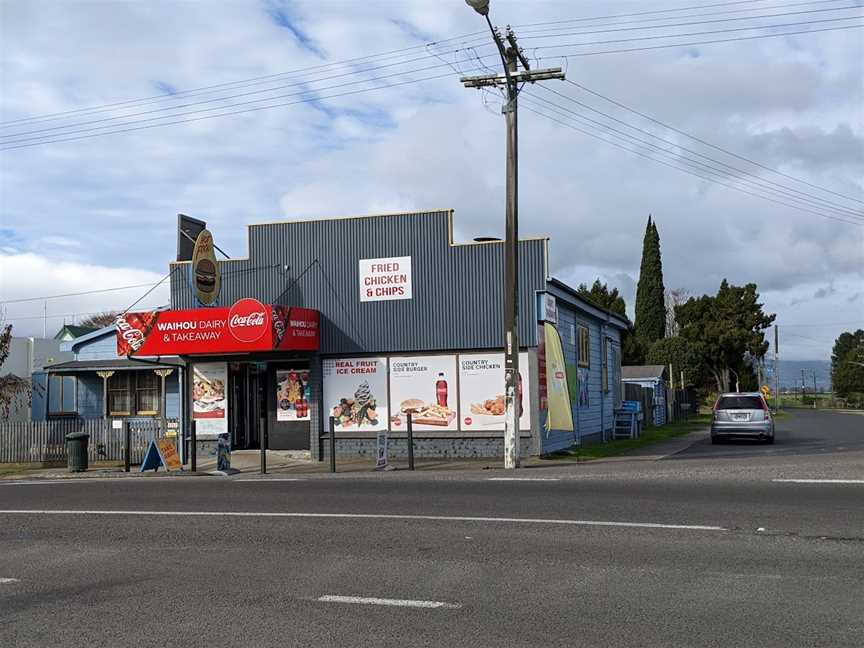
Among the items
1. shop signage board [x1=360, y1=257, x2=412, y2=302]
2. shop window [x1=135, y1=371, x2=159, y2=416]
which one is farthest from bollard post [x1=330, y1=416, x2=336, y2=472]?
shop window [x1=135, y1=371, x2=159, y2=416]

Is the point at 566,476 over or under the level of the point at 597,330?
under

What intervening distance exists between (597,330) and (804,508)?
66.5 ft

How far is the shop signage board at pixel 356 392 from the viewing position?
24.2 meters

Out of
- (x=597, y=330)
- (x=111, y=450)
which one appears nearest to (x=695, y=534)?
(x=111, y=450)

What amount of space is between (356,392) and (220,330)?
3829 mm

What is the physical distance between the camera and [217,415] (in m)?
25.5

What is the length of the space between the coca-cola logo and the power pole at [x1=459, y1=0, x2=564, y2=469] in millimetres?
6114

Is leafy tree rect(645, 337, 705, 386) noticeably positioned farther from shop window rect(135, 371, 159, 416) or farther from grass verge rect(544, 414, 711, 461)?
shop window rect(135, 371, 159, 416)

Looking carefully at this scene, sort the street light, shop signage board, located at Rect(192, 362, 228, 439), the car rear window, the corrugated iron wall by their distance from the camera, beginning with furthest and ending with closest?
the car rear window < shop signage board, located at Rect(192, 362, 228, 439) < the corrugated iron wall < the street light

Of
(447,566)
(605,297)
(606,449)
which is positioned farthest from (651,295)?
(447,566)

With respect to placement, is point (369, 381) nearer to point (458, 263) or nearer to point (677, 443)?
point (458, 263)

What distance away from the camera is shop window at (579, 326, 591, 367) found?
28.1 meters

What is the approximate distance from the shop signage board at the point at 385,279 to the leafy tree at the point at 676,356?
159 feet

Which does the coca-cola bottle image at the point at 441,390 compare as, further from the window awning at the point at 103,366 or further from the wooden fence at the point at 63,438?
the window awning at the point at 103,366
